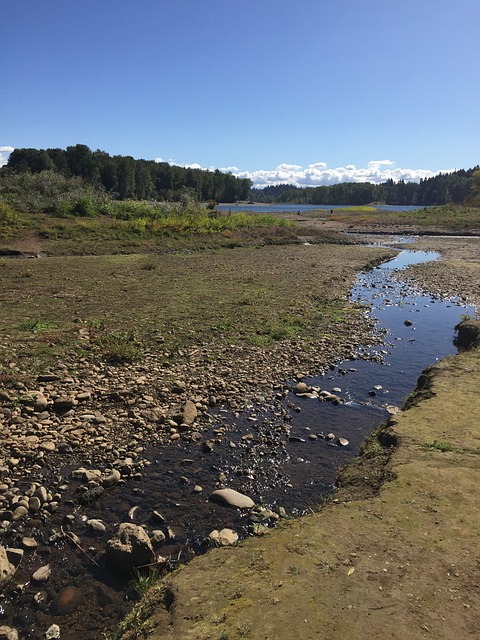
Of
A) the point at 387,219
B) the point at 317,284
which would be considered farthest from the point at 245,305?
the point at 387,219

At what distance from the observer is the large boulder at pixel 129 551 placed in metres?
5.48

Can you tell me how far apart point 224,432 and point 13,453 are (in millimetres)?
4005

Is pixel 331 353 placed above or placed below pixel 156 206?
below

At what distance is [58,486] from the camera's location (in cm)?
711

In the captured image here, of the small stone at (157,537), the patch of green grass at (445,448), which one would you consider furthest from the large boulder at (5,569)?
the patch of green grass at (445,448)

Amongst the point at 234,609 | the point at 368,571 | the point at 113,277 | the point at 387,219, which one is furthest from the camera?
the point at 387,219

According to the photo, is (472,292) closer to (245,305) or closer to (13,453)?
(245,305)

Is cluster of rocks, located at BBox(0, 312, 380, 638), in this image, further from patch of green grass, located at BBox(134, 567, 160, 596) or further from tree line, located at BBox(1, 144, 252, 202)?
tree line, located at BBox(1, 144, 252, 202)

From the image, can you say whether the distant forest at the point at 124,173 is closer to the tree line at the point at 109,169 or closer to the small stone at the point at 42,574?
the tree line at the point at 109,169

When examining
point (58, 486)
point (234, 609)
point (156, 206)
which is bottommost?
point (58, 486)

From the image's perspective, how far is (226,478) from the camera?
7.56 metres

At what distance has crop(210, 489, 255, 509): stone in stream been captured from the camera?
269 inches

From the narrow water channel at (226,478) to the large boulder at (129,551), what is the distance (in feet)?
0.59

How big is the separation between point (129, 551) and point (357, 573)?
9.26 ft
